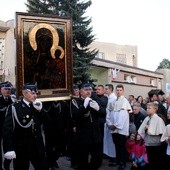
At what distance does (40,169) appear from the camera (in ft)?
19.4

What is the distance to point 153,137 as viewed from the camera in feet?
24.8

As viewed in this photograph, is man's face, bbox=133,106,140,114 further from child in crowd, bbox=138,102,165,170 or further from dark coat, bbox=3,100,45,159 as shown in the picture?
dark coat, bbox=3,100,45,159

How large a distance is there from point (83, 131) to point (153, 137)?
145cm

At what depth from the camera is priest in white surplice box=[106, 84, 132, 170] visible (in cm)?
891

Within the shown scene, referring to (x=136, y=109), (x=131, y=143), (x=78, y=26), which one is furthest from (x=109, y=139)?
(x=78, y=26)

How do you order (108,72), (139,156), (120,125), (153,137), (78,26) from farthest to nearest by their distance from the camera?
(108,72)
(78,26)
(120,125)
(139,156)
(153,137)

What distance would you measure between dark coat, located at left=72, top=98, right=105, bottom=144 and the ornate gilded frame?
313 millimetres

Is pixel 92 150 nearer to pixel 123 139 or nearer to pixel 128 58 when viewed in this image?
pixel 123 139

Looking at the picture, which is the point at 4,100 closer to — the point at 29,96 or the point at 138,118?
the point at 29,96

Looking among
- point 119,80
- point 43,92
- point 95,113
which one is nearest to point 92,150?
point 95,113

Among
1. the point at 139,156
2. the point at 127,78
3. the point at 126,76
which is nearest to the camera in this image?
the point at 139,156

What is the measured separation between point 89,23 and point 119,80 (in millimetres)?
8212

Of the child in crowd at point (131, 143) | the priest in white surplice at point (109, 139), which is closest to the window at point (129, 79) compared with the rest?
the priest in white surplice at point (109, 139)

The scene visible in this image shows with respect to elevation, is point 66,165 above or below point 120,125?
below
